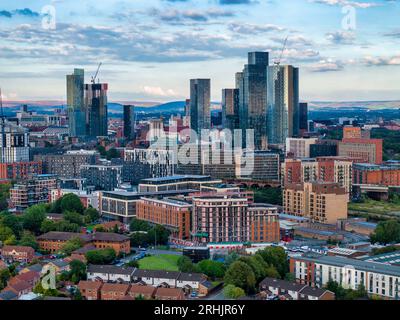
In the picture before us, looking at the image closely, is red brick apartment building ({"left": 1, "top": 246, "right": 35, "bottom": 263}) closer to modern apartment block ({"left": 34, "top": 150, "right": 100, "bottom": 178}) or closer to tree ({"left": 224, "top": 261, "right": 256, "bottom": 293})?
tree ({"left": 224, "top": 261, "right": 256, "bottom": 293})

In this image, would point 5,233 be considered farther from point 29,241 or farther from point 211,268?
point 211,268

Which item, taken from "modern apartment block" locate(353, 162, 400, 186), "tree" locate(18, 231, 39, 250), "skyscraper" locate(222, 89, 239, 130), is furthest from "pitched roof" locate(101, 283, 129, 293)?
"skyscraper" locate(222, 89, 239, 130)

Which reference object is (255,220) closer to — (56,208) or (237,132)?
(56,208)

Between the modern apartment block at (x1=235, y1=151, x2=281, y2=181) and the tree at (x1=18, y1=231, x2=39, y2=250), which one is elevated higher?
the modern apartment block at (x1=235, y1=151, x2=281, y2=181)

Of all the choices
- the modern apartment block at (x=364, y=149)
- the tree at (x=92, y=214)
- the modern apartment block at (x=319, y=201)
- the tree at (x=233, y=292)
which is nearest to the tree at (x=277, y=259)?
the tree at (x=233, y=292)

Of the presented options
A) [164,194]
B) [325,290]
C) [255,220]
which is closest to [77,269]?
[325,290]

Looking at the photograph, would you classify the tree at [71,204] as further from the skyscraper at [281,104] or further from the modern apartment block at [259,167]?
the skyscraper at [281,104]

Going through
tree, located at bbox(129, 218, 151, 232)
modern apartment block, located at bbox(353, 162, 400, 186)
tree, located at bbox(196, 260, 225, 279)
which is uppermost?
modern apartment block, located at bbox(353, 162, 400, 186)
